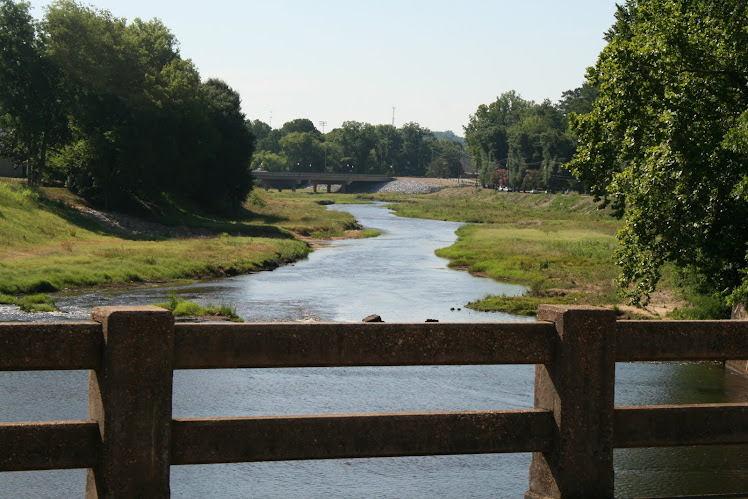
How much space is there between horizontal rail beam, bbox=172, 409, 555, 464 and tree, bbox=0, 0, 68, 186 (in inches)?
2531

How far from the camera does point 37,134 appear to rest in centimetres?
6638

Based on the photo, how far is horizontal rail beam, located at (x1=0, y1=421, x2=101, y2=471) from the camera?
18.2 ft

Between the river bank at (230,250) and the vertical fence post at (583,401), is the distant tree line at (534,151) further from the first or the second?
the vertical fence post at (583,401)

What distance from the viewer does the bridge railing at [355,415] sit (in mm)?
5637

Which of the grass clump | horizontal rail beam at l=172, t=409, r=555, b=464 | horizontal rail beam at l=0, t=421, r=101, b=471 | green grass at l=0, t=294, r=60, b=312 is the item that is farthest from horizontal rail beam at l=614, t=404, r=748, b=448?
green grass at l=0, t=294, r=60, b=312

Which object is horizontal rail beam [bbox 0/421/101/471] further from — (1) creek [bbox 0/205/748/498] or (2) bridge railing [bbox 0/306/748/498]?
(1) creek [bbox 0/205/748/498]

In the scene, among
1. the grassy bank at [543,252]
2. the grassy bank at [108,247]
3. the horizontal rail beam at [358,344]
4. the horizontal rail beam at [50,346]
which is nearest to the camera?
the horizontal rail beam at [50,346]

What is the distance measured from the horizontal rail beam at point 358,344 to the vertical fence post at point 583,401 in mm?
157

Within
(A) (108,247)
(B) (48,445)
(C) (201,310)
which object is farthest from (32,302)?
(B) (48,445)

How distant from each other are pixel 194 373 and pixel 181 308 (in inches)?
387

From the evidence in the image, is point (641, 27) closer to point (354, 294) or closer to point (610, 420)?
point (610, 420)

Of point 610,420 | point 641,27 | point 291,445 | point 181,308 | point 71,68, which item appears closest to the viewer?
point 291,445

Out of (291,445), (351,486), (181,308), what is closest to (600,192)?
(351,486)

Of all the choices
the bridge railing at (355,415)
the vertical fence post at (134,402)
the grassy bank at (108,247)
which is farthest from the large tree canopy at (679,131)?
the grassy bank at (108,247)
